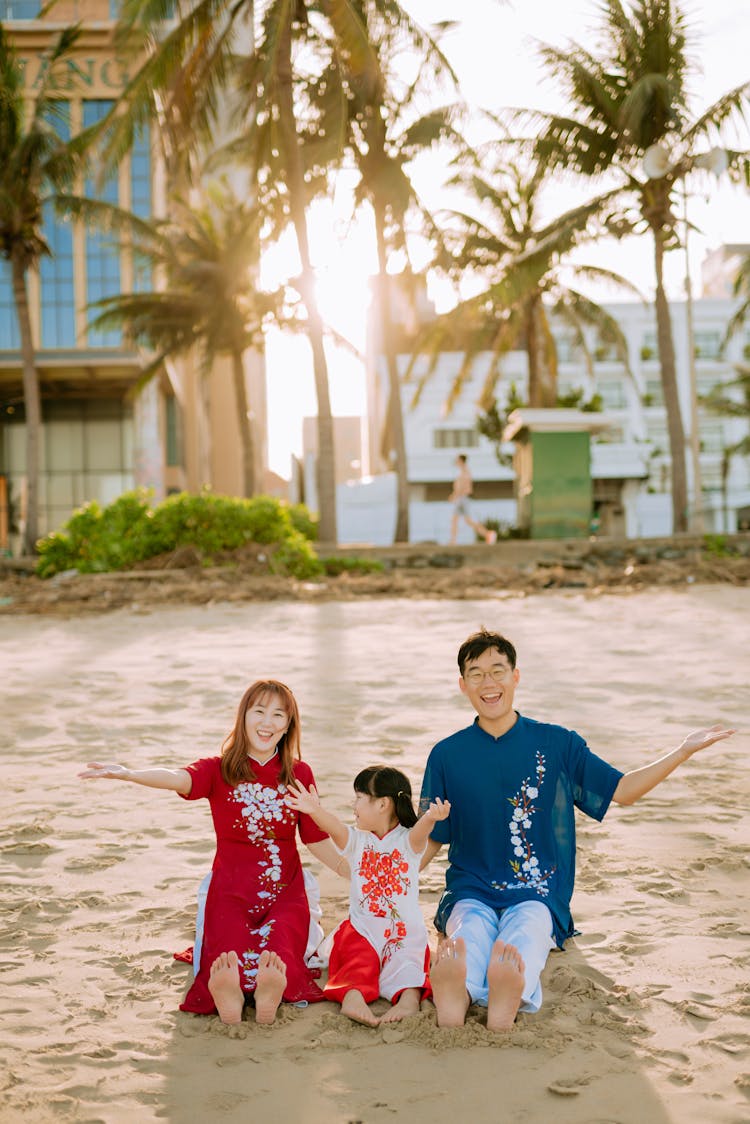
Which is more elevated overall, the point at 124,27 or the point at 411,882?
the point at 124,27

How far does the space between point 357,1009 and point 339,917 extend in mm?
722

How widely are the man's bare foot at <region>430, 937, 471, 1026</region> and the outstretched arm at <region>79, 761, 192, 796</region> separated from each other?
2.71 feet

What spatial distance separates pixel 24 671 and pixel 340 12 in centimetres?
1024

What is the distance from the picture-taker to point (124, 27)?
14594 millimetres

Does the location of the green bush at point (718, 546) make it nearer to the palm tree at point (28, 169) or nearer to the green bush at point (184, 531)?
the green bush at point (184, 531)

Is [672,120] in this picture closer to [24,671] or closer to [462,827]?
[24,671]

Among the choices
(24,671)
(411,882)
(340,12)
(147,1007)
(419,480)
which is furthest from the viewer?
(419,480)

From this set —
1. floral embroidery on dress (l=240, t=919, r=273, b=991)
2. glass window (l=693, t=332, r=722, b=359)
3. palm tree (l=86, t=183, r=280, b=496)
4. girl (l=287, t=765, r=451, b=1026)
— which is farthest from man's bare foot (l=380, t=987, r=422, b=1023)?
glass window (l=693, t=332, r=722, b=359)

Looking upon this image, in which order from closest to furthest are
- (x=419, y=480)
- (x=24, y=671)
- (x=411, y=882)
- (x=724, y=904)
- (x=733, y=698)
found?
(x=411, y=882) → (x=724, y=904) → (x=733, y=698) → (x=24, y=671) → (x=419, y=480)

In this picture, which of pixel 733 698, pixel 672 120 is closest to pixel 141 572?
pixel 733 698

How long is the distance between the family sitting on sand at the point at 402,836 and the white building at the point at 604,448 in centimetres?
2464

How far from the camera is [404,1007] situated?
2.76m

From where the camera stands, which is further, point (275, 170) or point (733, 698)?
point (275, 170)

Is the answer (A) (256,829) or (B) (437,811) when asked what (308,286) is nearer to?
(A) (256,829)
